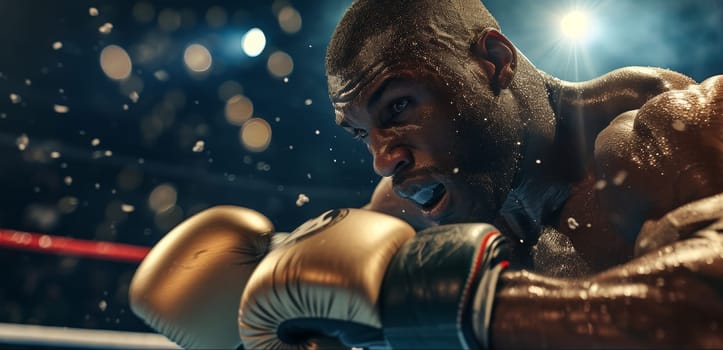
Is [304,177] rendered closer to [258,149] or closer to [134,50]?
[258,149]

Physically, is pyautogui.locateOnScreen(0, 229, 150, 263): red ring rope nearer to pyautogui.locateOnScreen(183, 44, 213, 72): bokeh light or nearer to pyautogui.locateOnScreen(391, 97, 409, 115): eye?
pyautogui.locateOnScreen(391, 97, 409, 115): eye

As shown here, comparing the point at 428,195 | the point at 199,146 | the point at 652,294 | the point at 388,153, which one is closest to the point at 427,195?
the point at 428,195

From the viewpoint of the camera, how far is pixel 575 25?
4.23 meters

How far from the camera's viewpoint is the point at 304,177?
7.56 metres

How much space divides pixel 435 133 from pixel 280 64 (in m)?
5.17

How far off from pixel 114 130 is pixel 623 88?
6.08 metres

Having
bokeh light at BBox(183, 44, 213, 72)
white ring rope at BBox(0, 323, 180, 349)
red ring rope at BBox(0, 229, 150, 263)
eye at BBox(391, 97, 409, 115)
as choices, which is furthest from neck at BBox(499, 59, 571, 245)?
bokeh light at BBox(183, 44, 213, 72)

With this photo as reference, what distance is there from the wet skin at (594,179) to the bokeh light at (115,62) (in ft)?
16.3

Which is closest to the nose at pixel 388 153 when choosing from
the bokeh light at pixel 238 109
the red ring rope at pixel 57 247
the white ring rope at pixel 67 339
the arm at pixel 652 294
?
the arm at pixel 652 294

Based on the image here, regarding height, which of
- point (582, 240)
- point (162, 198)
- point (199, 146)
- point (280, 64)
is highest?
point (582, 240)

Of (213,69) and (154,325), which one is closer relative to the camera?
(154,325)

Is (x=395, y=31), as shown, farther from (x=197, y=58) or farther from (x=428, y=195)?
(x=197, y=58)

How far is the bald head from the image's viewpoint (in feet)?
5.42

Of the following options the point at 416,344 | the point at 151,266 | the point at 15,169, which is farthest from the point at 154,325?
the point at 15,169
